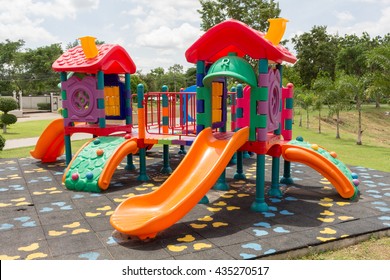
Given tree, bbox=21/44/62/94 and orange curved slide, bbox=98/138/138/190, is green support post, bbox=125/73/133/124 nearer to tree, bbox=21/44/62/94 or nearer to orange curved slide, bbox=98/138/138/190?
orange curved slide, bbox=98/138/138/190

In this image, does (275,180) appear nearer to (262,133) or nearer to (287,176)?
(287,176)

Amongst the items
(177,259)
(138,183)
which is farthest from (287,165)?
(177,259)

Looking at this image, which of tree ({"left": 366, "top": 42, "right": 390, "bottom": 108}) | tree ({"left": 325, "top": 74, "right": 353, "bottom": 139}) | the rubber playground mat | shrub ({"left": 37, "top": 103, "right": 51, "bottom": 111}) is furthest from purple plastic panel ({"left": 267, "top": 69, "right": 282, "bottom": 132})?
shrub ({"left": 37, "top": 103, "right": 51, "bottom": 111})

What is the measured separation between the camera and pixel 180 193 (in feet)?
18.0

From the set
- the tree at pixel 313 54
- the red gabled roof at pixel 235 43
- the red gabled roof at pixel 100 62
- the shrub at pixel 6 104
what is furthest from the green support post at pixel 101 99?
the tree at pixel 313 54

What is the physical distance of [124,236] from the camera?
4.92 m

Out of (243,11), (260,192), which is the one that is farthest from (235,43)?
(243,11)

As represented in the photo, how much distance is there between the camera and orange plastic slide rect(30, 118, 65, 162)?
10.2 m

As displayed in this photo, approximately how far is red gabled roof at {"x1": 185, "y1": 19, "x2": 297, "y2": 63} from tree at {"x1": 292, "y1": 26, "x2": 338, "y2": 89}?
4476 centimetres

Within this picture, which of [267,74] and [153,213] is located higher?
[267,74]

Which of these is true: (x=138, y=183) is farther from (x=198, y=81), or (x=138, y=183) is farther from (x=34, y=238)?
(x=34, y=238)

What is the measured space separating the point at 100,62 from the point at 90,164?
8.09 feet

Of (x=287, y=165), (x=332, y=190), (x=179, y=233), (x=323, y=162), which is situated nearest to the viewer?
(x=179, y=233)
